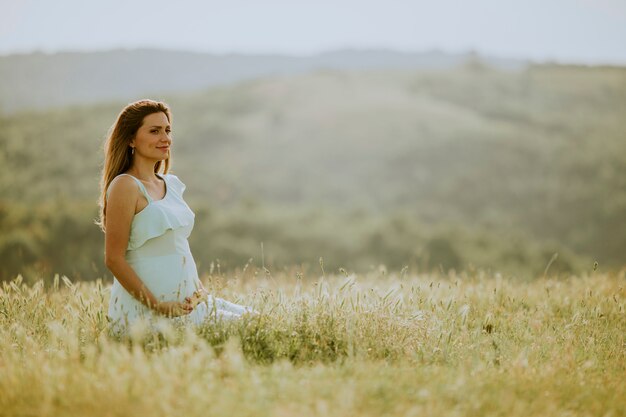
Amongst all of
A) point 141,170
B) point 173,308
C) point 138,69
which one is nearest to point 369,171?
point 138,69

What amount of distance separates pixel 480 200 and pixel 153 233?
1451 inches

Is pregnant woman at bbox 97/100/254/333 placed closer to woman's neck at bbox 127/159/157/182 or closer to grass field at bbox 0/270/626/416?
woman's neck at bbox 127/159/157/182

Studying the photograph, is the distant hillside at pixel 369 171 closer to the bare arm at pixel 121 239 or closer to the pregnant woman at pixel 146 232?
the pregnant woman at pixel 146 232

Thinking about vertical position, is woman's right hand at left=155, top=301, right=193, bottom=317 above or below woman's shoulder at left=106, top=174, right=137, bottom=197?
below

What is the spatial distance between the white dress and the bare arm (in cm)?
9

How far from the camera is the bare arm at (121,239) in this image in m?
4.56

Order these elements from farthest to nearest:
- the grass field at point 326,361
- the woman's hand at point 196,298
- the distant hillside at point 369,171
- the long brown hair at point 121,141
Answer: the distant hillside at point 369,171 < the long brown hair at point 121,141 < the woman's hand at point 196,298 < the grass field at point 326,361

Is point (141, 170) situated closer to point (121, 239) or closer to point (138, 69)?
point (121, 239)

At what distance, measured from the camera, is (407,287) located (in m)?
7.30

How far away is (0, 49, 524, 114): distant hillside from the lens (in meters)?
52.7

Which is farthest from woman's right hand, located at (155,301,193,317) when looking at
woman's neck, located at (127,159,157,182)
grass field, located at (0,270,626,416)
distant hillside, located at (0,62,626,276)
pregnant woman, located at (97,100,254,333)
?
distant hillside, located at (0,62,626,276)

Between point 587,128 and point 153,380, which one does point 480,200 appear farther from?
point 153,380

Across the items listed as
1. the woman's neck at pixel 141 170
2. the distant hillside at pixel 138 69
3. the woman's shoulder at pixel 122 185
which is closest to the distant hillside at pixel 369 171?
the distant hillside at pixel 138 69

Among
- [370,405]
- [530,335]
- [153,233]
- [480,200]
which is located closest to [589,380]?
[530,335]
